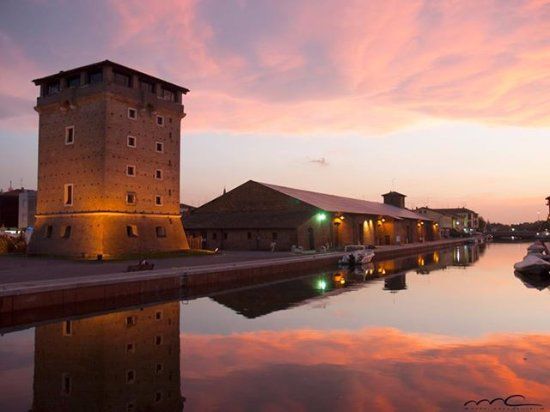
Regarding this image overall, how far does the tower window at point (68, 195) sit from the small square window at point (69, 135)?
3934mm

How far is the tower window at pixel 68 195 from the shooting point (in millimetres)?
43188

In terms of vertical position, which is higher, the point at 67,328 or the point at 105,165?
the point at 105,165

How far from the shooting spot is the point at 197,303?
27844 mm

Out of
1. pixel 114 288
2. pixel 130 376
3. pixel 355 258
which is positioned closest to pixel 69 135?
pixel 114 288

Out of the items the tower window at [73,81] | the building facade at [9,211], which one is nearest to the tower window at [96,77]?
the tower window at [73,81]

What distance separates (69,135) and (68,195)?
17.8ft

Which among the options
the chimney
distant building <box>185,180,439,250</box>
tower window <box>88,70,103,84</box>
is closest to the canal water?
tower window <box>88,70,103,84</box>

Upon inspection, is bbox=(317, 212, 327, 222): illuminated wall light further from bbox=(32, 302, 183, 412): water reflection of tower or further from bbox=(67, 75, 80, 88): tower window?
bbox=(32, 302, 183, 412): water reflection of tower

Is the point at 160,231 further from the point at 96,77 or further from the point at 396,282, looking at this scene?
the point at 396,282

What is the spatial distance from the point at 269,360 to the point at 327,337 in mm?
4180

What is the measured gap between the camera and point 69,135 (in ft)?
145

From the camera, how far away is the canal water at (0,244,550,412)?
42.8 feet

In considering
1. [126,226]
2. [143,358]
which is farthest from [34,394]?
[126,226]

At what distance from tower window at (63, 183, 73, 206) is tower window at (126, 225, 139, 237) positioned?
5670mm
